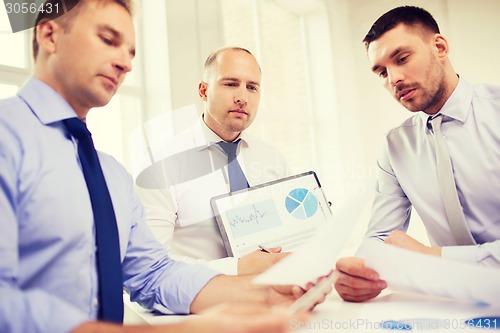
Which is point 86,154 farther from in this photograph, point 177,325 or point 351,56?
point 351,56

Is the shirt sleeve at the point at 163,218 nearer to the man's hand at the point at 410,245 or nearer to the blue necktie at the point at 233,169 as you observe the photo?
the blue necktie at the point at 233,169

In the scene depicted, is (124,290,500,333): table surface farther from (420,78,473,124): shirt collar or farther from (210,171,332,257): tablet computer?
(420,78,473,124): shirt collar

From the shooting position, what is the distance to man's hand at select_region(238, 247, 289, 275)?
625 millimetres

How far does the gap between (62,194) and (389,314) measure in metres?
0.48

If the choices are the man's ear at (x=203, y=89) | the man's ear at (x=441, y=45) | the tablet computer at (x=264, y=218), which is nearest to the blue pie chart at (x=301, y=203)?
the tablet computer at (x=264, y=218)

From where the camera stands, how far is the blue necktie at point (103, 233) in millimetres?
435

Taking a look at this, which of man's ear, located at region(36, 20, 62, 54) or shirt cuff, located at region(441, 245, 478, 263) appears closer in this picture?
man's ear, located at region(36, 20, 62, 54)

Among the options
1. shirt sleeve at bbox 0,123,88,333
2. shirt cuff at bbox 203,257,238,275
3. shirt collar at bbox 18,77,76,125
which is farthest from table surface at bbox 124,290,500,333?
A: shirt collar at bbox 18,77,76,125

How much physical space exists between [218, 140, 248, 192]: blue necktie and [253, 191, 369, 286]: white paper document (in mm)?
386

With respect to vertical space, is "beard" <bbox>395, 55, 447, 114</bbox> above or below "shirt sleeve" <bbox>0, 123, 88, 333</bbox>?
above

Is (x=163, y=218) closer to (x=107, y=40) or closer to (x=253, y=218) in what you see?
(x=253, y=218)

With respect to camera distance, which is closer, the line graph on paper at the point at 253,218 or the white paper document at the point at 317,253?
the white paper document at the point at 317,253

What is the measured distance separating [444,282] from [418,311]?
0.21ft

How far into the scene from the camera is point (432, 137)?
29.5 inches
